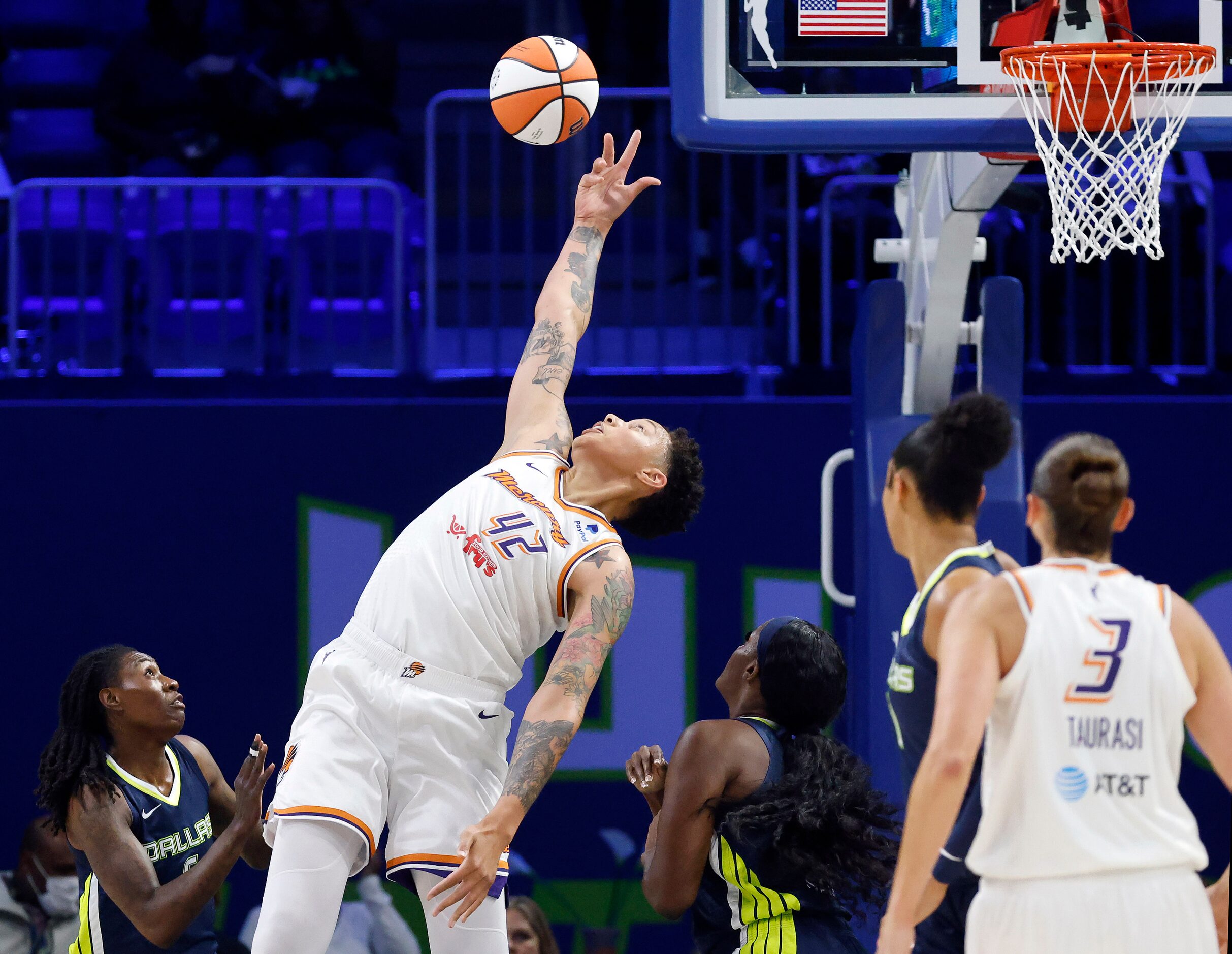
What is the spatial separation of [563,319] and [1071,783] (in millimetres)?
2186

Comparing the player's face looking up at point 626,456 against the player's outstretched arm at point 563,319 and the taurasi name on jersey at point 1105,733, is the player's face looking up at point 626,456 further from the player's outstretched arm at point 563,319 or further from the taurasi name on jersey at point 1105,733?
the taurasi name on jersey at point 1105,733

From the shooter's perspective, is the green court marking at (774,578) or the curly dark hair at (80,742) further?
the green court marking at (774,578)

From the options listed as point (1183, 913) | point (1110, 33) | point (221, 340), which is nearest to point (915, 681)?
point (1183, 913)

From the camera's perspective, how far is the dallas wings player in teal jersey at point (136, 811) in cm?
416

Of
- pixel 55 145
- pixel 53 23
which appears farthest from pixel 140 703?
pixel 53 23

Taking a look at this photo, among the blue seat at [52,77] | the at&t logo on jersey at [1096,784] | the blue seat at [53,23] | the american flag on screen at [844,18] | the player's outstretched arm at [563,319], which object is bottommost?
the at&t logo on jersey at [1096,784]

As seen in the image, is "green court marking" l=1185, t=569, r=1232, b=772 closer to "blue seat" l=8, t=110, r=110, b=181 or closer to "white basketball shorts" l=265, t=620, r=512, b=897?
"white basketball shorts" l=265, t=620, r=512, b=897

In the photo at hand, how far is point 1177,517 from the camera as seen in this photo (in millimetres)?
7469

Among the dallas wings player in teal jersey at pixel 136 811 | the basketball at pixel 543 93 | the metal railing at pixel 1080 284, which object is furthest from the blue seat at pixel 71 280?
the metal railing at pixel 1080 284

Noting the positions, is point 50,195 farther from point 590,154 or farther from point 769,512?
point 769,512

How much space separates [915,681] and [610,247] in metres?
6.18

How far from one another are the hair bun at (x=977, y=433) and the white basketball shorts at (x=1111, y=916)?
889 millimetres

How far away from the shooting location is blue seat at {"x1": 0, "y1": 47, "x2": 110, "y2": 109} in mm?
10242

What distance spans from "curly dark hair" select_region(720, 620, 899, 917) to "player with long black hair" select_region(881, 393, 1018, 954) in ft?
1.19
